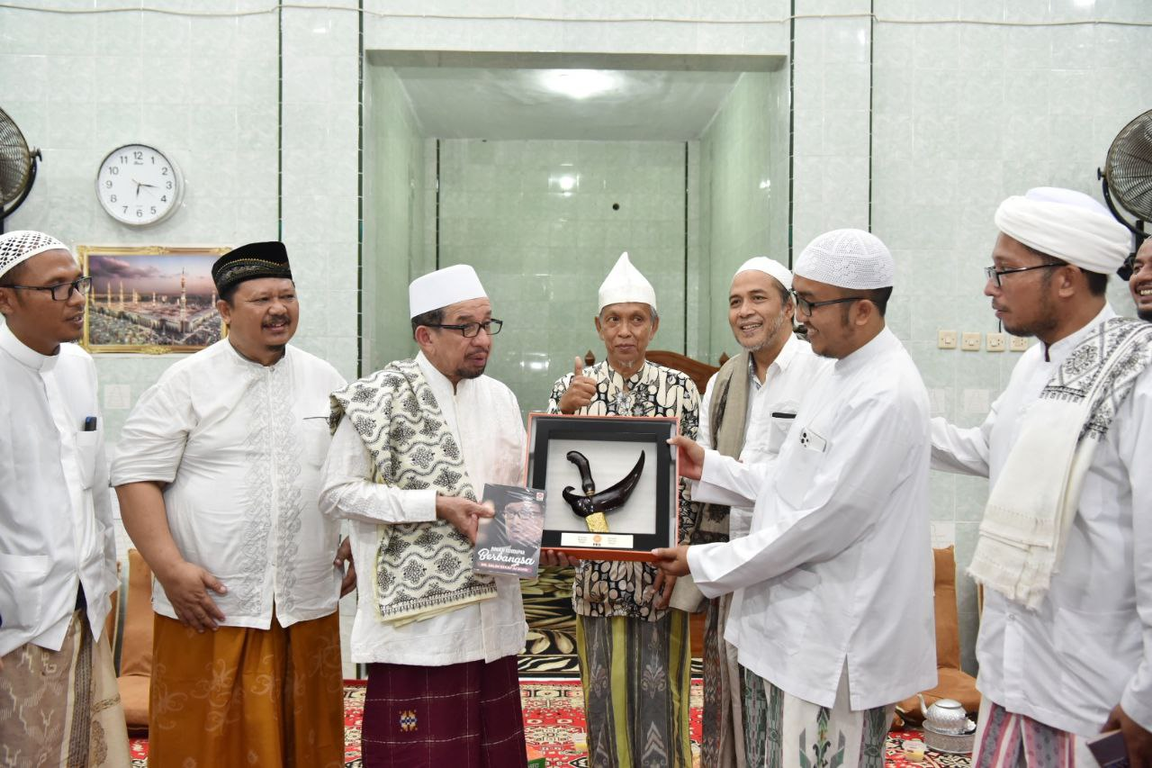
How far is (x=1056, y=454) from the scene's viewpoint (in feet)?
6.00

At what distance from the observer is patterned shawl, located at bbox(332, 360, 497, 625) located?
248cm

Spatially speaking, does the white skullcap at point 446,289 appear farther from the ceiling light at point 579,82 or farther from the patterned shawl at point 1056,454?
the ceiling light at point 579,82

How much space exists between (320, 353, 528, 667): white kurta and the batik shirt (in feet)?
1.50

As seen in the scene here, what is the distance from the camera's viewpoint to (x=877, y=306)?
7.40 ft

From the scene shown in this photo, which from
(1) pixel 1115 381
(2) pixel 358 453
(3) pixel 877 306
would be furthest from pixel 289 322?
(1) pixel 1115 381

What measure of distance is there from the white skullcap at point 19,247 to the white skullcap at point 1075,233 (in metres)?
2.46

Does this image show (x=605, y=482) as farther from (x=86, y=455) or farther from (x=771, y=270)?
(x=86, y=455)

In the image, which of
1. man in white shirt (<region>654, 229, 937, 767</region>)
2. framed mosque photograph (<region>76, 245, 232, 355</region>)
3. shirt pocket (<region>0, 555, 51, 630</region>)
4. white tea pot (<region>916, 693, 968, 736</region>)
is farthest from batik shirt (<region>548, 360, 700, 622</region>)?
framed mosque photograph (<region>76, 245, 232, 355</region>)

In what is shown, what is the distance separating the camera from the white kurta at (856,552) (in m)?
2.10

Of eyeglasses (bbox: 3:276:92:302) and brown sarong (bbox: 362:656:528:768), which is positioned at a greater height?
eyeglasses (bbox: 3:276:92:302)

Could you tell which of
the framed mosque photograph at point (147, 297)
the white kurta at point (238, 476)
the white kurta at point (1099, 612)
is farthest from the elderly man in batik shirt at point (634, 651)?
the framed mosque photograph at point (147, 297)

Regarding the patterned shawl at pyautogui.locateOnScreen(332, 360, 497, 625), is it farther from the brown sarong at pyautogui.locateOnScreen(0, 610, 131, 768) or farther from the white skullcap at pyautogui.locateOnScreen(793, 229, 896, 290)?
the white skullcap at pyautogui.locateOnScreen(793, 229, 896, 290)

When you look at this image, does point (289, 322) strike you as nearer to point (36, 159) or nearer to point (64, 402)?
point (64, 402)

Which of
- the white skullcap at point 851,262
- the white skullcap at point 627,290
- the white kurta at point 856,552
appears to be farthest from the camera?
the white skullcap at point 627,290
